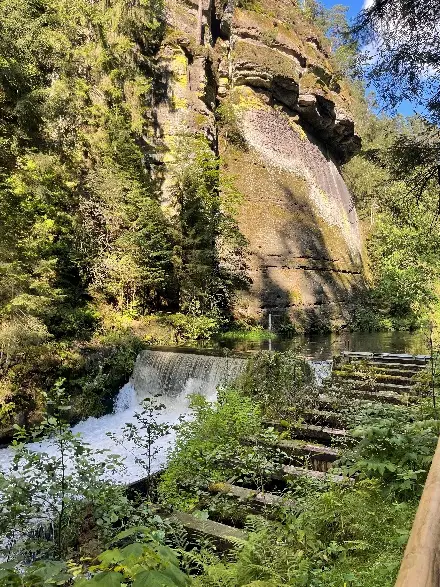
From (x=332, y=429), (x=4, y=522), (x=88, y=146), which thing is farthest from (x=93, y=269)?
(x=4, y=522)

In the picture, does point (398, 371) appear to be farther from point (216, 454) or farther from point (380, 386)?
point (216, 454)

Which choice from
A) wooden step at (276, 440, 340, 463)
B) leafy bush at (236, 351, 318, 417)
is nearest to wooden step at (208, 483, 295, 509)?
wooden step at (276, 440, 340, 463)

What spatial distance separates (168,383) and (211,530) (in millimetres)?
7605

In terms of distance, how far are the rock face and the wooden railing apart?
17.6m

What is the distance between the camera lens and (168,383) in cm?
1130

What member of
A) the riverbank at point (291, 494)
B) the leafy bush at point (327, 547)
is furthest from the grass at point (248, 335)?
the leafy bush at point (327, 547)

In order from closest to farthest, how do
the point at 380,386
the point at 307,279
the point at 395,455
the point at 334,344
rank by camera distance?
the point at 395,455
the point at 380,386
the point at 334,344
the point at 307,279

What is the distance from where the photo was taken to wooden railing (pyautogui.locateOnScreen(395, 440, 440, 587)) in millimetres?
1026

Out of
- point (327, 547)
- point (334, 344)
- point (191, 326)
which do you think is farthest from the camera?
point (334, 344)

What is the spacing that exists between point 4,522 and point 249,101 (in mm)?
24745

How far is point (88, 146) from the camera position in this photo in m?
16.4

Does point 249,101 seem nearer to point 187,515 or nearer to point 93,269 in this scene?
point 93,269

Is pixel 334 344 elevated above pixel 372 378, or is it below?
above

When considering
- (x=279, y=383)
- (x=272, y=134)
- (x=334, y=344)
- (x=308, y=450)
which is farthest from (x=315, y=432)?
(x=272, y=134)
